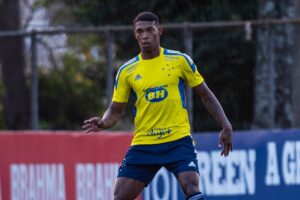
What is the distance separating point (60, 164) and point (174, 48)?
3444 mm

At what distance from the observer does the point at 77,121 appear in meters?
17.1

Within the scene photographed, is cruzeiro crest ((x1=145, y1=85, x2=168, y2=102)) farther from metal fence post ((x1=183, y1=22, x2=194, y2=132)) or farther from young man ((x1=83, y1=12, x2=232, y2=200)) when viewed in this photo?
metal fence post ((x1=183, y1=22, x2=194, y2=132))

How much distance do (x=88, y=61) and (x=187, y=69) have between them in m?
8.16

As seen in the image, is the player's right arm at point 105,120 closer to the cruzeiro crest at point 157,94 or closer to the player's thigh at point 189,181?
the cruzeiro crest at point 157,94

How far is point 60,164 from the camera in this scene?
12.3m

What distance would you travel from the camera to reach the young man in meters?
9.09

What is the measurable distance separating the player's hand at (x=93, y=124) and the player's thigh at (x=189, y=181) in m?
0.82

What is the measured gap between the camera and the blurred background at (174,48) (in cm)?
1430

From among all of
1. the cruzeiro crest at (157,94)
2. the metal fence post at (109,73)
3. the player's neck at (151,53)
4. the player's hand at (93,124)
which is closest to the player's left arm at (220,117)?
the cruzeiro crest at (157,94)

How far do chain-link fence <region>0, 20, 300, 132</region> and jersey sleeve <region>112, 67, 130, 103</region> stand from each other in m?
4.46

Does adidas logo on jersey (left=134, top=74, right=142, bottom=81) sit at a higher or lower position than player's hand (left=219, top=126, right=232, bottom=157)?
higher

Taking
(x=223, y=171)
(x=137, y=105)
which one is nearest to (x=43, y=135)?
(x=223, y=171)

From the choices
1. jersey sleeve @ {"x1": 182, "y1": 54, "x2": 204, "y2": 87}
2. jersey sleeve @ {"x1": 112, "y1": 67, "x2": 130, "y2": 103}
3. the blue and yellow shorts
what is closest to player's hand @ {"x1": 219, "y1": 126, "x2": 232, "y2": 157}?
the blue and yellow shorts

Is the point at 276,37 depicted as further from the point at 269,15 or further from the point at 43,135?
the point at 43,135
